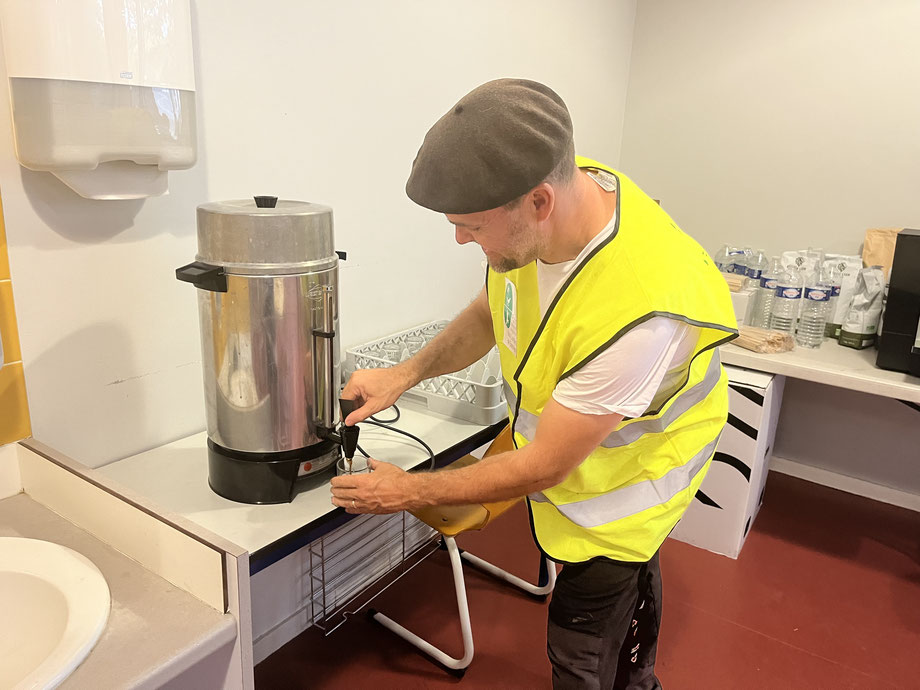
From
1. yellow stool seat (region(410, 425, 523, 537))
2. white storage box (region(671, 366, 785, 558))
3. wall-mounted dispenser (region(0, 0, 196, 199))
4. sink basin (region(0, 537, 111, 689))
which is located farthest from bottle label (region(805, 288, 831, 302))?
sink basin (region(0, 537, 111, 689))

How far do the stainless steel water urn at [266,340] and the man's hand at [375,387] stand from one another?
12 cm

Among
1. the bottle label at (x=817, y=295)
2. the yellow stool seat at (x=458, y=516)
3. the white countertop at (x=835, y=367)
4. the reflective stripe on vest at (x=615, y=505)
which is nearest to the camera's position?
the reflective stripe on vest at (x=615, y=505)

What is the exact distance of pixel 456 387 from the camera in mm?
1716

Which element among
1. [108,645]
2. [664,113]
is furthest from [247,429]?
[664,113]

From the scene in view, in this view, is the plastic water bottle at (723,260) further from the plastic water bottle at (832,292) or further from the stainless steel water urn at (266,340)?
the stainless steel water urn at (266,340)

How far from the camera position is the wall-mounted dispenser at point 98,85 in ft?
3.46

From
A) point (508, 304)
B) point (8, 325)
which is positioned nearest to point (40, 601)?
point (8, 325)

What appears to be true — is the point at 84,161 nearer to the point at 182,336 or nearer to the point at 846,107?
the point at 182,336

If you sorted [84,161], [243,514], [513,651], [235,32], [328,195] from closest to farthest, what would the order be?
[84,161], [243,514], [235,32], [328,195], [513,651]

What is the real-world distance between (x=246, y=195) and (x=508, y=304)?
70 cm

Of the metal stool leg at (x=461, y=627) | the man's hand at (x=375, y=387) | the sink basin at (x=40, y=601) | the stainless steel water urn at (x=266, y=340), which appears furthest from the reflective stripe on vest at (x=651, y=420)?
the sink basin at (x=40, y=601)

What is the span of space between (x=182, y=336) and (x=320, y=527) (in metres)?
Result: 0.58

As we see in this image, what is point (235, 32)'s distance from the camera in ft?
4.88

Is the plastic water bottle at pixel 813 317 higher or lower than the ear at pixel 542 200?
lower
